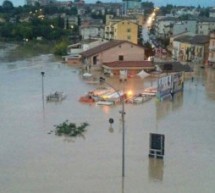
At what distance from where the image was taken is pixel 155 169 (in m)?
8.96

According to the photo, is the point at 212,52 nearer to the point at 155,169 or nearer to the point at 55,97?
the point at 55,97

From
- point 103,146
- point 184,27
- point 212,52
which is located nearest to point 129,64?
point 212,52

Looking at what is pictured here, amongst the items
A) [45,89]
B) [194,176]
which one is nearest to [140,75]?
[45,89]

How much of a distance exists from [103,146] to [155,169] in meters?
1.68

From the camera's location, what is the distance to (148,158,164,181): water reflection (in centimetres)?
862

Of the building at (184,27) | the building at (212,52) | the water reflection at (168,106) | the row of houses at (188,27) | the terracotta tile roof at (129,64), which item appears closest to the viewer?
the water reflection at (168,106)

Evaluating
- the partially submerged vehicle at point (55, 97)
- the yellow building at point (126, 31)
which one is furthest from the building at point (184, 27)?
the partially submerged vehicle at point (55, 97)

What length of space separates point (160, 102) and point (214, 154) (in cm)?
532

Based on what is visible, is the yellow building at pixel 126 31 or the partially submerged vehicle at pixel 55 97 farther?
the yellow building at pixel 126 31

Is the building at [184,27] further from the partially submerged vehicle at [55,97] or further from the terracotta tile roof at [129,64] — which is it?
the partially submerged vehicle at [55,97]

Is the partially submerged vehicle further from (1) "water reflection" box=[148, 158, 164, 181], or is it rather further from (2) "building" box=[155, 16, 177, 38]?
(2) "building" box=[155, 16, 177, 38]

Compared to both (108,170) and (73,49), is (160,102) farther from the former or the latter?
(73,49)

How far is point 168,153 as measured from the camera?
387 inches

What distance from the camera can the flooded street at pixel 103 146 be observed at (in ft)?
27.0
